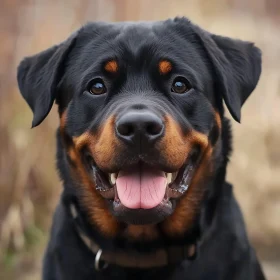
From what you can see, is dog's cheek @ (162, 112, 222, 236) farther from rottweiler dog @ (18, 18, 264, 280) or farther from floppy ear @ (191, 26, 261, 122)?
floppy ear @ (191, 26, 261, 122)

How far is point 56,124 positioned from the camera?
5.32 meters

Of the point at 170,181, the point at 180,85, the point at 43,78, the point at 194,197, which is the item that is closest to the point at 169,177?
the point at 170,181

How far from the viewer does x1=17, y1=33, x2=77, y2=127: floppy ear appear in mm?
3066

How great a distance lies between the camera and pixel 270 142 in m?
5.52

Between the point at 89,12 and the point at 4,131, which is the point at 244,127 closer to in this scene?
the point at 89,12

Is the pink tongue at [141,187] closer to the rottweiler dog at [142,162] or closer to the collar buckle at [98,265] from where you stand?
the rottweiler dog at [142,162]

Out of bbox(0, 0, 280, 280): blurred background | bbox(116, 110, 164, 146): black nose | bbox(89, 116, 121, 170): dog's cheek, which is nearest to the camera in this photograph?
bbox(116, 110, 164, 146): black nose

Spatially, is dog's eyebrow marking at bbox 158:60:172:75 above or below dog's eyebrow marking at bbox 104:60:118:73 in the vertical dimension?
above

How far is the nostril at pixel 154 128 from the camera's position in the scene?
102 inches

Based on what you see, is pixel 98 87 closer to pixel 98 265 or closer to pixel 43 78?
pixel 43 78

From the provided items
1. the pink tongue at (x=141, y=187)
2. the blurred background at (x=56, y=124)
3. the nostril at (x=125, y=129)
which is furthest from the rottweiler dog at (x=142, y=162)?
the blurred background at (x=56, y=124)

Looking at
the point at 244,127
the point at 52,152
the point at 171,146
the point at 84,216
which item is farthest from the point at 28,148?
the point at 171,146

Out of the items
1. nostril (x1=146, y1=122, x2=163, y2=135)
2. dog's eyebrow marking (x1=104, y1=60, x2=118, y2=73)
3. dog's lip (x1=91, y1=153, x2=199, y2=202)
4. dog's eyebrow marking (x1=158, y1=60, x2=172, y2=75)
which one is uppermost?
dog's eyebrow marking (x1=158, y1=60, x2=172, y2=75)

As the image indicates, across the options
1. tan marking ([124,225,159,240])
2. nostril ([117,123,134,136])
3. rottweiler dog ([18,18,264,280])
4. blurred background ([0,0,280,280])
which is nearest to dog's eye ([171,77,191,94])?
rottweiler dog ([18,18,264,280])
